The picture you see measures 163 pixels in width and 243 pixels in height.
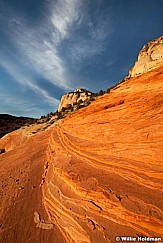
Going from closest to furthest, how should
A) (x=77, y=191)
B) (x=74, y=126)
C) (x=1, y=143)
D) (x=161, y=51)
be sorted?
(x=77, y=191), (x=74, y=126), (x=1, y=143), (x=161, y=51)

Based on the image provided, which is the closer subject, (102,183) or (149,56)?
(102,183)

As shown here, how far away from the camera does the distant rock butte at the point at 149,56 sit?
127ft

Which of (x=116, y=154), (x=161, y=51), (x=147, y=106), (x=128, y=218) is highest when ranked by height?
(x=161, y=51)

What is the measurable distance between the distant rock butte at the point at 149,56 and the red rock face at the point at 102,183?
31.0 metres

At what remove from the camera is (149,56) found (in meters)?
41.2

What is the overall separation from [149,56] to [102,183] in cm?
4164

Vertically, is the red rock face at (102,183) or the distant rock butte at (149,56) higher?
the distant rock butte at (149,56)

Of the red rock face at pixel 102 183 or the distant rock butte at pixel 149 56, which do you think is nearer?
the red rock face at pixel 102 183

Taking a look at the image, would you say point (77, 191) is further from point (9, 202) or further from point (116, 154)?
point (9, 202)

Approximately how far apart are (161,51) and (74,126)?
34.5 m

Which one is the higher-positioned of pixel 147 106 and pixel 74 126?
pixel 147 106

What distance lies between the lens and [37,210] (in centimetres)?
769

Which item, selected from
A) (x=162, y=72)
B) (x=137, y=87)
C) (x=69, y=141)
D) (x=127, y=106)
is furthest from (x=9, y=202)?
(x=162, y=72)

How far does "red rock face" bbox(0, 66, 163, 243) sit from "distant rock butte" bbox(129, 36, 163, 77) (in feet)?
102
